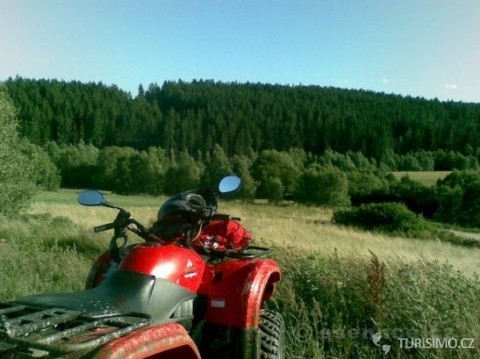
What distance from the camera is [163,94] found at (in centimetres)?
12888

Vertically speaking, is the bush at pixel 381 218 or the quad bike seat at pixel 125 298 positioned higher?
the quad bike seat at pixel 125 298

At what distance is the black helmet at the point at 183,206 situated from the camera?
161 inches

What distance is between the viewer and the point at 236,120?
109875 mm

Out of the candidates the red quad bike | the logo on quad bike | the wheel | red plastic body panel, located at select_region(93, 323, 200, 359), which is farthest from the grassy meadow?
red plastic body panel, located at select_region(93, 323, 200, 359)

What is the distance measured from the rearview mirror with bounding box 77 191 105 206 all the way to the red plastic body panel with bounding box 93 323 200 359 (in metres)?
1.35

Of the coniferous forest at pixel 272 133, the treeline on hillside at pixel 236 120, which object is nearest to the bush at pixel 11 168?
the coniferous forest at pixel 272 133

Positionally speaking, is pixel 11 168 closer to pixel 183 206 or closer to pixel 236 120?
pixel 183 206

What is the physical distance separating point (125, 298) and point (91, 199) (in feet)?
3.79

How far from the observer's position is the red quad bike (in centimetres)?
242

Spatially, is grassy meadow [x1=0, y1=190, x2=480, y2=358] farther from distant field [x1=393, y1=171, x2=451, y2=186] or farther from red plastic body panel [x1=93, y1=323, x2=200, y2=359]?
distant field [x1=393, y1=171, x2=451, y2=186]

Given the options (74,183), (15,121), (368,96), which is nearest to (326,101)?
(368,96)

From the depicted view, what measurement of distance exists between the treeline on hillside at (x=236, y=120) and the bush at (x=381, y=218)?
47.9m

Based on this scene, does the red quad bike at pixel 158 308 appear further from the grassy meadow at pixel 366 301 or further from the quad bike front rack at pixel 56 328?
the grassy meadow at pixel 366 301

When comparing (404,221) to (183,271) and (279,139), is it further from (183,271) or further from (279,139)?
(279,139)
